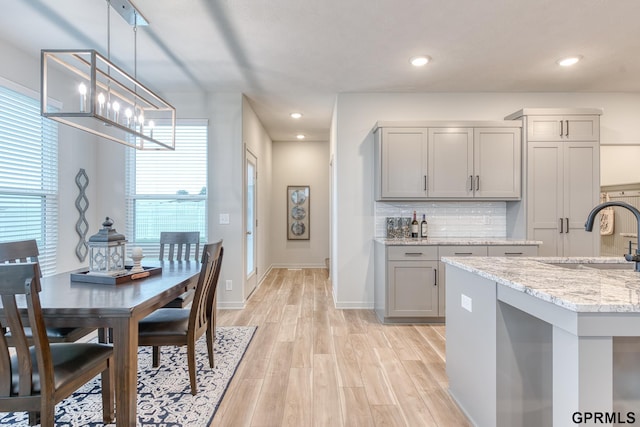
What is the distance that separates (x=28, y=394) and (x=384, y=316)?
2.99 metres

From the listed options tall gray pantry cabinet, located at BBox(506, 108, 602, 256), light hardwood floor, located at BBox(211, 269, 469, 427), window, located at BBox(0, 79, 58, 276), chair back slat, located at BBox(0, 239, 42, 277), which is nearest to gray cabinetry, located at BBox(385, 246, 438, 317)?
light hardwood floor, located at BBox(211, 269, 469, 427)

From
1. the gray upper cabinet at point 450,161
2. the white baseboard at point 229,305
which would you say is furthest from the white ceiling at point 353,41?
the white baseboard at point 229,305

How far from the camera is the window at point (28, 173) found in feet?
9.70

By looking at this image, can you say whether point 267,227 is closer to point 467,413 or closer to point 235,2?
point 235,2

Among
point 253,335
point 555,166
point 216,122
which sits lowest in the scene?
point 253,335

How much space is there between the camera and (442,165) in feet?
12.7

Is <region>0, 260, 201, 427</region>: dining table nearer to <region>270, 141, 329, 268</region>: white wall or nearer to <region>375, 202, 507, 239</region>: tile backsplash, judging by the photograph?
<region>375, 202, 507, 239</region>: tile backsplash

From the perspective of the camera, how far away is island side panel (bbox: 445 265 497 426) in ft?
5.38

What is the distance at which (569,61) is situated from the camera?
3.34m

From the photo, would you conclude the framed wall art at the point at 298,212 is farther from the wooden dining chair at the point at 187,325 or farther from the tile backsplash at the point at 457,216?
the wooden dining chair at the point at 187,325

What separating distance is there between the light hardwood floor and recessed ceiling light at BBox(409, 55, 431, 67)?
2.77 meters

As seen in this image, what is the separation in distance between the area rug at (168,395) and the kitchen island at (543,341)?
1556 mm

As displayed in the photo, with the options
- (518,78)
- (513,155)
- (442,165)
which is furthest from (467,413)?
(518,78)

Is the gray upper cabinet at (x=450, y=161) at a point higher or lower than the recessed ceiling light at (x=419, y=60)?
lower
